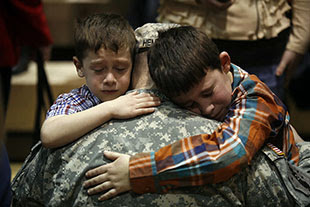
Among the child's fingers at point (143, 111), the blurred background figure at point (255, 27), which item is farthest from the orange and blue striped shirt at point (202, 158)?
the blurred background figure at point (255, 27)

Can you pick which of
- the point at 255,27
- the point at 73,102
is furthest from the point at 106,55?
the point at 255,27

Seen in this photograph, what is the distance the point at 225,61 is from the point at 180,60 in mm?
207

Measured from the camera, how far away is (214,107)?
1386mm

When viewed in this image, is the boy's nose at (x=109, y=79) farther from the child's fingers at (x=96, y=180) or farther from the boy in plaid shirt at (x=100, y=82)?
the child's fingers at (x=96, y=180)

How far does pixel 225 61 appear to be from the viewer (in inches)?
57.3

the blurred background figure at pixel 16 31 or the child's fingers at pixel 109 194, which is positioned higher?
the child's fingers at pixel 109 194

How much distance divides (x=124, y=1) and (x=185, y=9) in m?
1.77

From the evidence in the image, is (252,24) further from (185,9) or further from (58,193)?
(58,193)

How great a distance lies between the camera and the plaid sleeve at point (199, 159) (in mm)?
1207

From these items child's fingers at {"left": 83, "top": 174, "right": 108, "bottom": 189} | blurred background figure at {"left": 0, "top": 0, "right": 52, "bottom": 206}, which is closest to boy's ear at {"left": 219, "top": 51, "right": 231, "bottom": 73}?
child's fingers at {"left": 83, "top": 174, "right": 108, "bottom": 189}

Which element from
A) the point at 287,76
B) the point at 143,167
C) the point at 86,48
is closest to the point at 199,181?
the point at 143,167

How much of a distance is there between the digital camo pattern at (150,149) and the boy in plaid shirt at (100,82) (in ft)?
0.12

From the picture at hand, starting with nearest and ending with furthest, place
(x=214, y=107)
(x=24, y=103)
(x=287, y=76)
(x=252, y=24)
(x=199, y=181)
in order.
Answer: (x=199, y=181) < (x=214, y=107) < (x=252, y=24) < (x=287, y=76) < (x=24, y=103)

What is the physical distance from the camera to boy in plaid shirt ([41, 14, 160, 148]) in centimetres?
Answer: 128
